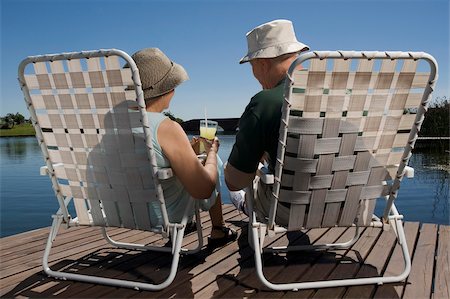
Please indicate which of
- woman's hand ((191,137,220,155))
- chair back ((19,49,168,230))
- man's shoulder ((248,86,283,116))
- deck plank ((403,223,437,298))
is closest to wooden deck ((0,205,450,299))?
deck plank ((403,223,437,298))

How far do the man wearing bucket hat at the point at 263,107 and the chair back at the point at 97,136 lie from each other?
0.47 metres

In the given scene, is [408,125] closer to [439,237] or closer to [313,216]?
[313,216]

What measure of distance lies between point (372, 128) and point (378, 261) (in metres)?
1.07

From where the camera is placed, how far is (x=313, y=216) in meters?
2.14

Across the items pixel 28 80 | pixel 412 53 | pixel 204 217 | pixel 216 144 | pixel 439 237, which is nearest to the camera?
pixel 412 53

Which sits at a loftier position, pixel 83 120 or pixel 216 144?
pixel 83 120

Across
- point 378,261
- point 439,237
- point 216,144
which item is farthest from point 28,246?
point 439,237

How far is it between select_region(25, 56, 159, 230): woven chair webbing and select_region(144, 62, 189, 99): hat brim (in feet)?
0.86

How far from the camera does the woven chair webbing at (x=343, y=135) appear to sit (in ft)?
6.18

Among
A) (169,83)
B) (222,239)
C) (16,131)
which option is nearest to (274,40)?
(169,83)

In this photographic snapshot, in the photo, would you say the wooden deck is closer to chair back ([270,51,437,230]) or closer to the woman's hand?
chair back ([270,51,437,230])

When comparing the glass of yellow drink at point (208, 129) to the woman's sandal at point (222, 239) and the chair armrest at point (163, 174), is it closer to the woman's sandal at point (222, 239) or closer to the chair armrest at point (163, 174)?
the chair armrest at point (163, 174)

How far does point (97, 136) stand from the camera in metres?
2.14

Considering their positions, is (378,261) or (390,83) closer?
(390,83)
